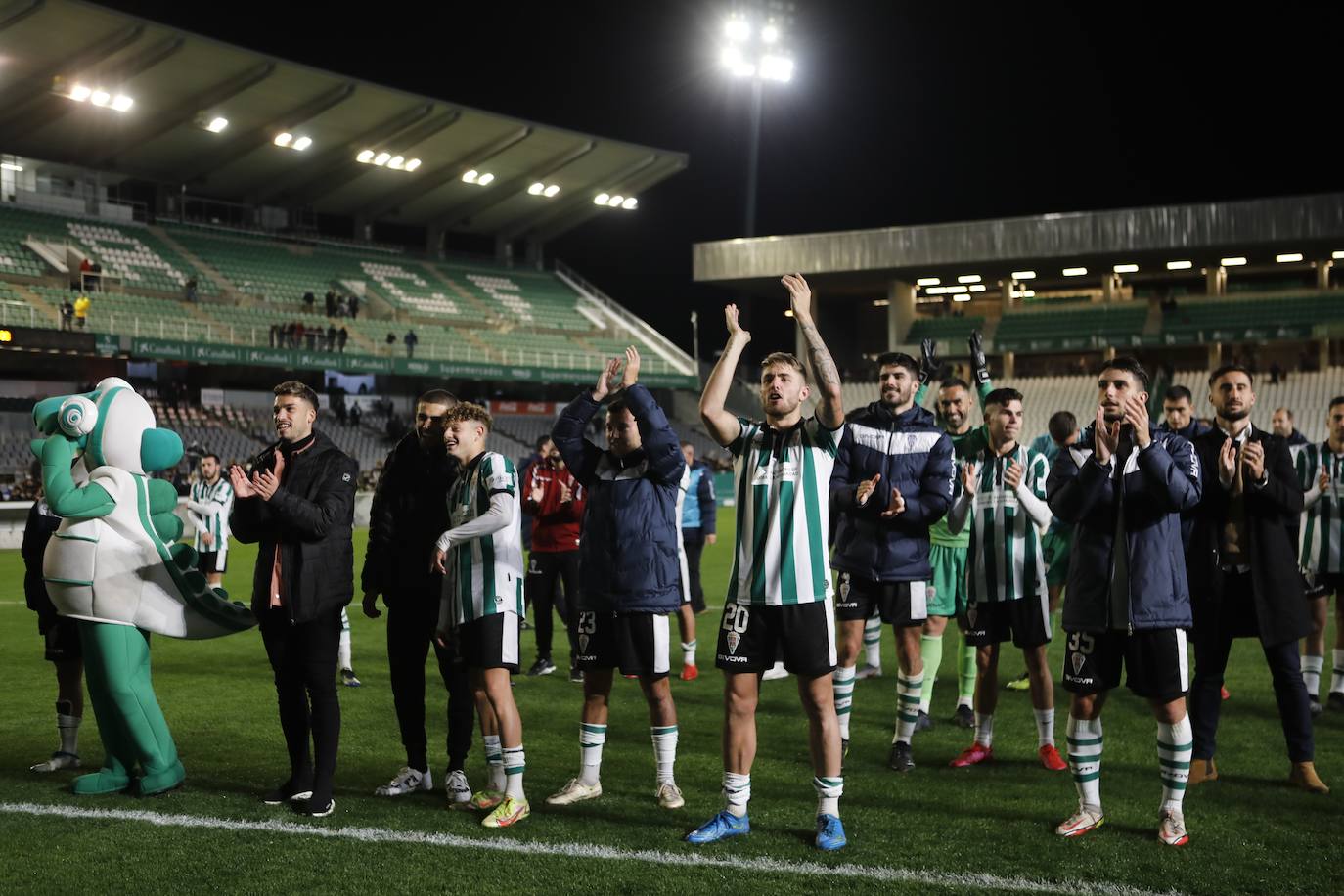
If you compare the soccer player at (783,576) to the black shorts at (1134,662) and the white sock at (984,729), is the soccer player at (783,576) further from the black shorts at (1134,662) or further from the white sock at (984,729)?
the white sock at (984,729)

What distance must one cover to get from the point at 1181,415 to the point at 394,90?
34.4 m

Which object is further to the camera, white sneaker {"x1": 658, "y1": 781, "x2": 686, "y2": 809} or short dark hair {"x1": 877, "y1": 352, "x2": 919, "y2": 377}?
short dark hair {"x1": 877, "y1": 352, "x2": 919, "y2": 377}

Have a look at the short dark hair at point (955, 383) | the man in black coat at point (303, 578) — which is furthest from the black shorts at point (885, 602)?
the man in black coat at point (303, 578)

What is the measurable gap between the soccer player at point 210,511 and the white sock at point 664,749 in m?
8.65

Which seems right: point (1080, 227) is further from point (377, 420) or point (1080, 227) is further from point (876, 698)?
point (876, 698)

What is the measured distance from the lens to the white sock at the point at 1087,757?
557cm

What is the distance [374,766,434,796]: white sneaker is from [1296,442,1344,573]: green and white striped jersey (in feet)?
19.5

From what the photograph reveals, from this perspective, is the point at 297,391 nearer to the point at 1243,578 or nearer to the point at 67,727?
the point at 67,727

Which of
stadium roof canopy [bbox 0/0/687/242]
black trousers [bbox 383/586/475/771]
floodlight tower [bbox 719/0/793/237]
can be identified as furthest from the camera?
floodlight tower [bbox 719/0/793/237]

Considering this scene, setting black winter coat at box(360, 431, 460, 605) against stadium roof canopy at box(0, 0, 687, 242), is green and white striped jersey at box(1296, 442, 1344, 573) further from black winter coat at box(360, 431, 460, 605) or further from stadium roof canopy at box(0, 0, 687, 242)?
stadium roof canopy at box(0, 0, 687, 242)

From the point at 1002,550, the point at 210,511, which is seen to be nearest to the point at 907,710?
the point at 1002,550

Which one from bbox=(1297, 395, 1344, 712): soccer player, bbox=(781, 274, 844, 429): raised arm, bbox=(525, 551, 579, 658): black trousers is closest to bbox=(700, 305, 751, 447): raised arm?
bbox=(781, 274, 844, 429): raised arm

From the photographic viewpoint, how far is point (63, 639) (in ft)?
22.1

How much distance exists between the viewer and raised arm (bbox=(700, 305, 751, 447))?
5.36 metres
